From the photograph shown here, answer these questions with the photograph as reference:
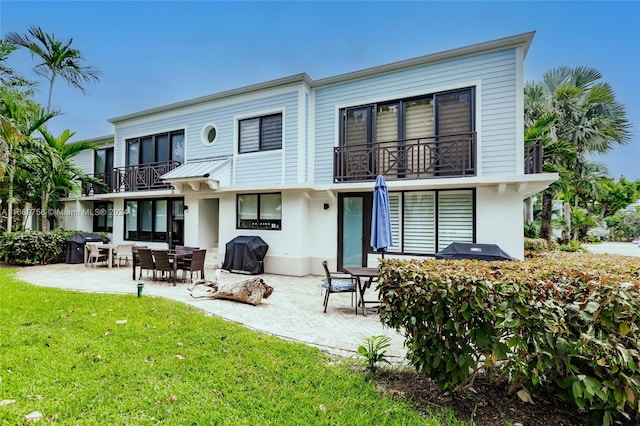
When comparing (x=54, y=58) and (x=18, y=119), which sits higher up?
(x=54, y=58)

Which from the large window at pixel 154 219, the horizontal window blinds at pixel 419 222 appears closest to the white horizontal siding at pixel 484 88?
the horizontal window blinds at pixel 419 222

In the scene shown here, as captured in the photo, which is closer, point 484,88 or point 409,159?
point 484,88

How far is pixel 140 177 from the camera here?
50.0ft

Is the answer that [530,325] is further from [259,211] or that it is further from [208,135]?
[208,135]

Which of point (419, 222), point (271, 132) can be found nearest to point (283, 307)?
point (419, 222)

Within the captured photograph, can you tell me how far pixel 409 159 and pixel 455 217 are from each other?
2.51m

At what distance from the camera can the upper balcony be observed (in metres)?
9.70

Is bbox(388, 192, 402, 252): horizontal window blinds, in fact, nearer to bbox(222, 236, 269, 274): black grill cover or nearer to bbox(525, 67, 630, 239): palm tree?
bbox(222, 236, 269, 274): black grill cover

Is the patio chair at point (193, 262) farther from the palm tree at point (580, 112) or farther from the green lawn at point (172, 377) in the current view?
the palm tree at point (580, 112)

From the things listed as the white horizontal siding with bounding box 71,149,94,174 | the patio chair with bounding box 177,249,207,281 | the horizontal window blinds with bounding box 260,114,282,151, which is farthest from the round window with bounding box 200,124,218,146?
the white horizontal siding with bounding box 71,149,94,174

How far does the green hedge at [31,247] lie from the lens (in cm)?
1247

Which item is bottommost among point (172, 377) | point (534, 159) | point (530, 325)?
point (172, 377)

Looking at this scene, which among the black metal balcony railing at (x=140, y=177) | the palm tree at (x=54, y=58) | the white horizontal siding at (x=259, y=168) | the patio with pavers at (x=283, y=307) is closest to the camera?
the patio with pavers at (x=283, y=307)

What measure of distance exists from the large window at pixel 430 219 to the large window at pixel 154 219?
1037cm
